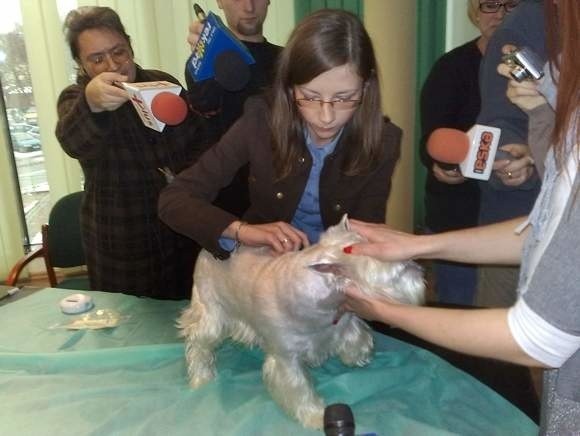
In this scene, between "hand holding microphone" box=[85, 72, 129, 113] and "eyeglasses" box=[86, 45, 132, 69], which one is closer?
"hand holding microphone" box=[85, 72, 129, 113]

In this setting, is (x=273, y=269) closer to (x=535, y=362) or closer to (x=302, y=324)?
(x=302, y=324)

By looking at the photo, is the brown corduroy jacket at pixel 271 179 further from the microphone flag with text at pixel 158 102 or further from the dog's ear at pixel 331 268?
the dog's ear at pixel 331 268

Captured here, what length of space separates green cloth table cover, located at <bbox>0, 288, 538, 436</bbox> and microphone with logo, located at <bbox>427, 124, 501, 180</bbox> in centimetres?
43

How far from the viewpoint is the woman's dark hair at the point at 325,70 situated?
1.13 metres

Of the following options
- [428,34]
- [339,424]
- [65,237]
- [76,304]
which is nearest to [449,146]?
[339,424]

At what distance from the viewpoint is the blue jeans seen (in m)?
1.84

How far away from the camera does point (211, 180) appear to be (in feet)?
4.19

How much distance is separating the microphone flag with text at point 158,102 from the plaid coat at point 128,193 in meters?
0.36

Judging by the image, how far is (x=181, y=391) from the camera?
122 cm

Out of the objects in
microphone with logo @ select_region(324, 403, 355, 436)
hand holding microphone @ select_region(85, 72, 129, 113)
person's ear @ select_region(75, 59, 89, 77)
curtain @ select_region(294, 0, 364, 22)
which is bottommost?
microphone with logo @ select_region(324, 403, 355, 436)

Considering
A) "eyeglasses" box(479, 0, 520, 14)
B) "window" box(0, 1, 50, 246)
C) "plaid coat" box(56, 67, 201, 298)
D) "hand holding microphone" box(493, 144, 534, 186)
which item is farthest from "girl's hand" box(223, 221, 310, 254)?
"window" box(0, 1, 50, 246)

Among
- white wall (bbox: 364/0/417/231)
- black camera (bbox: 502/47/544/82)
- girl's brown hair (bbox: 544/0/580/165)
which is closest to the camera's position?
girl's brown hair (bbox: 544/0/580/165)

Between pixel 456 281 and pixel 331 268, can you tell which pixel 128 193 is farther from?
pixel 456 281

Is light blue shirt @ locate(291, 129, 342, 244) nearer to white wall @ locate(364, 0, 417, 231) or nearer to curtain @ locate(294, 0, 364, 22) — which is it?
white wall @ locate(364, 0, 417, 231)
